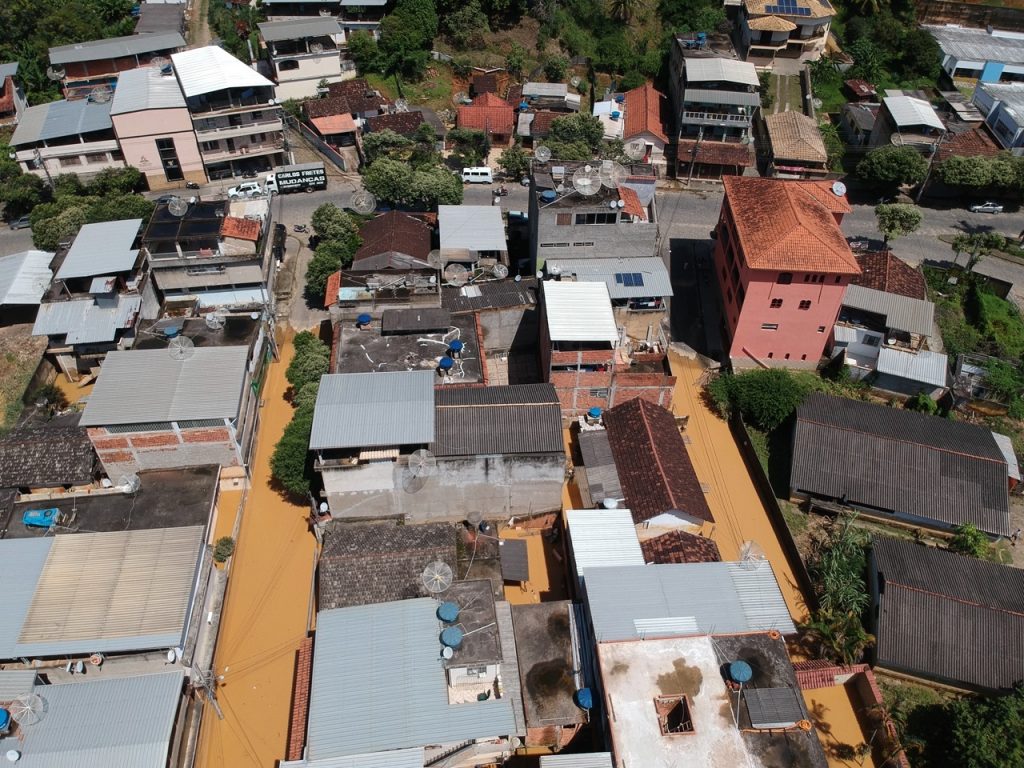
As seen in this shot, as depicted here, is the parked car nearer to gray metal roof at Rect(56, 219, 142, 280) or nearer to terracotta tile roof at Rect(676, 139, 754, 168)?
terracotta tile roof at Rect(676, 139, 754, 168)

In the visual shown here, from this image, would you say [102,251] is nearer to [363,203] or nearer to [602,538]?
[363,203]

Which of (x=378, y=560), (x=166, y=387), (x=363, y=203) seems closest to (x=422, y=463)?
(x=378, y=560)

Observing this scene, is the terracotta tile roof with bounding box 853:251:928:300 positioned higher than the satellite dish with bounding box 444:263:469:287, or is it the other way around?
the satellite dish with bounding box 444:263:469:287

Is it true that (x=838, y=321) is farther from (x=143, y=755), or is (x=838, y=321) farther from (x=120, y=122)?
(x=120, y=122)

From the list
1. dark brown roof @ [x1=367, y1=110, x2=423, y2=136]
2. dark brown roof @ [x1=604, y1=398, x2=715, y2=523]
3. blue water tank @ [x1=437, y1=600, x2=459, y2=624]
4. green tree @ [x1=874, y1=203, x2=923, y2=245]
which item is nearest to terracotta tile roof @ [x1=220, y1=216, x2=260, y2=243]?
dark brown roof @ [x1=367, y1=110, x2=423, y2=136]

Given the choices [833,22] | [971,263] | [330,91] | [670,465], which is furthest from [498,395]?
[833,22]

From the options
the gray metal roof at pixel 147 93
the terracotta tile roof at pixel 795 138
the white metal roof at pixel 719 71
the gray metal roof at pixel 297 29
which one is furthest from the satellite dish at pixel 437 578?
the gray metal roof at pixel 297 29
